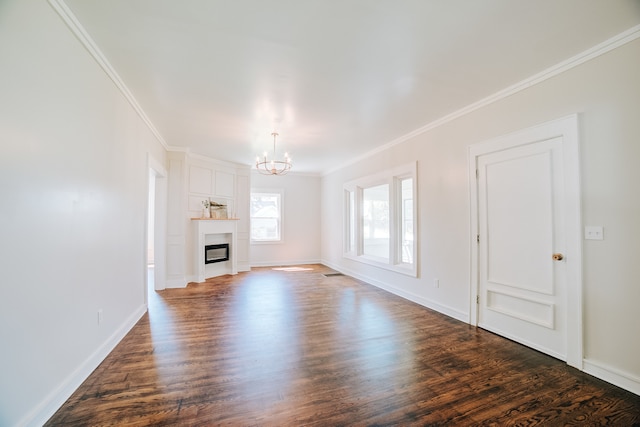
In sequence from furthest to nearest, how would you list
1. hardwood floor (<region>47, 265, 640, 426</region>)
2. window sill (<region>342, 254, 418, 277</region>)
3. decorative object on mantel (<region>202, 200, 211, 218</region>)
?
decorative object on mantel (<region>202, 200, 211, 218</region>), window sill (<region>342, 254, 418, 277</region>), hardwood floor (<region>47, 265, 640, 426</region>)

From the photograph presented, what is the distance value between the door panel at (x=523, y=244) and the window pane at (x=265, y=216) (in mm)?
5497

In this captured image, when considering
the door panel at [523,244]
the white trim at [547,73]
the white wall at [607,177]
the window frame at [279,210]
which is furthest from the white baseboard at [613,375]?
the window frame at [279,210]

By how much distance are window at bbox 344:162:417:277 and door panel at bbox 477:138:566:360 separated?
1.20m

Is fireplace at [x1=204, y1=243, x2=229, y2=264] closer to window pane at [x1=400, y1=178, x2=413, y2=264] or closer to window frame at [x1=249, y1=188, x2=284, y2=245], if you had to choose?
window frame at [x1=249, y1=188, x2=284, y2=245]

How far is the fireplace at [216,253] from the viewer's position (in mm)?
5898

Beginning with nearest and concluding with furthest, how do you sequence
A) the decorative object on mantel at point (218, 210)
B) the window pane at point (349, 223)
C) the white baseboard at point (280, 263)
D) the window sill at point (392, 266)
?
the window sill at point (392, 266) → the decorative object on mantel at point (218, 210) → the window pane at point (349, 223) → the white baseboard at point (280, 263)

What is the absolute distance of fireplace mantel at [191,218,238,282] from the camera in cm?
550

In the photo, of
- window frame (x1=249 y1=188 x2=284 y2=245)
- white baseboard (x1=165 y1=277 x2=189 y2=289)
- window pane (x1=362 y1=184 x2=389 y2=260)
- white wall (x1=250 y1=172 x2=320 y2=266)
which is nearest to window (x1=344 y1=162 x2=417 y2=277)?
window pane (x1=362 y1=184 x2=389 y2=260)

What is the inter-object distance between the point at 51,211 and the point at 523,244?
4012 mm

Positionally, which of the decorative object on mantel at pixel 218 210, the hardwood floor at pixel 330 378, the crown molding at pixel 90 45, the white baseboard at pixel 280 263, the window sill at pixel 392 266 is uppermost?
the crown molding at pixel 90 45

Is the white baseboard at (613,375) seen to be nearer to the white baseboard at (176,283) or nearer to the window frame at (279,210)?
the white baseboard at (176,283)

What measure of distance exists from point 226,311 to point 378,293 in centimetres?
256

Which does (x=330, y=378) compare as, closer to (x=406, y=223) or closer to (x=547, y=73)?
(x=406, y=223)

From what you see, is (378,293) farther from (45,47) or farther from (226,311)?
(45,47)
